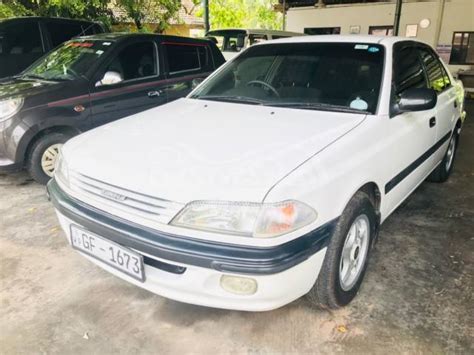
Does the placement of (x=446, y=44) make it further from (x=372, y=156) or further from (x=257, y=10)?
(x=257, y=10)

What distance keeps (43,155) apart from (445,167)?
410cm

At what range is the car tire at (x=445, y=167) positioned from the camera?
4.14 meters

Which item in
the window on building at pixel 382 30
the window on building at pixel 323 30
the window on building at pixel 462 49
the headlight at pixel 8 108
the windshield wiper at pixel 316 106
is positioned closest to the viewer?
the windshield wiper at pixel 316 106

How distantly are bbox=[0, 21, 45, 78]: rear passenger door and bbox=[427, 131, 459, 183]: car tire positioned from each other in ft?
19.1

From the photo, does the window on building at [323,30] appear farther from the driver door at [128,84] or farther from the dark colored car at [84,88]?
the driver door at [128,84]

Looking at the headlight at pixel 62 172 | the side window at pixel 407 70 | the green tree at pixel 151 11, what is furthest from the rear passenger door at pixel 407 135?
the green tree at pixel 151 11

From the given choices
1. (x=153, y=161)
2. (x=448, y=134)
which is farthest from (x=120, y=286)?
(x=448, y=134)

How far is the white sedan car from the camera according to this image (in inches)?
68.5

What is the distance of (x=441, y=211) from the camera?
3.62 metres

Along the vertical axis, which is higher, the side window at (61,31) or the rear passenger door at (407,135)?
the side window at (61,31)

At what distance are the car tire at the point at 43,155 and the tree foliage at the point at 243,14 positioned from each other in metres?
24.3

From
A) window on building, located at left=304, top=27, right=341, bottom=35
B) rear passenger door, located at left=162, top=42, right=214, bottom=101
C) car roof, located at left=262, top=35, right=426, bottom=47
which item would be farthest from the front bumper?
window on building, located at left=304, top=27, right=341, bottom=35

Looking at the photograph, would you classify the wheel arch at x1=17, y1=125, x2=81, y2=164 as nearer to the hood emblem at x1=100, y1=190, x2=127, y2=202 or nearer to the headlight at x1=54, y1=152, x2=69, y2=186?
the headlight at x1=54, y1=152, x2=69, y2=186

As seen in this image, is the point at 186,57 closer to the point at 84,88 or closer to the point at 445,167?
the point at 84,88
